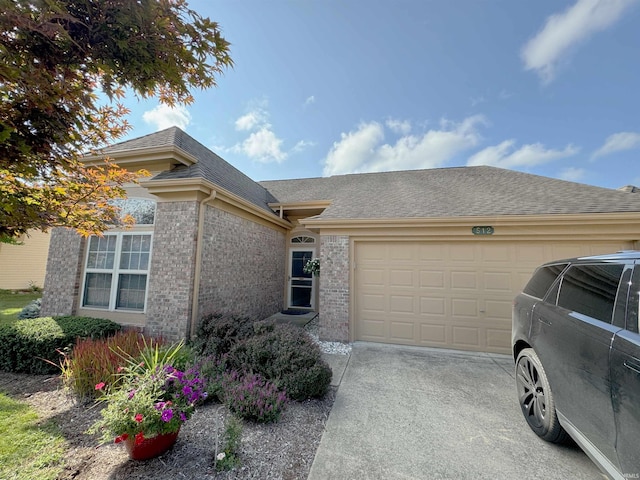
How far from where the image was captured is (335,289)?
6355mm

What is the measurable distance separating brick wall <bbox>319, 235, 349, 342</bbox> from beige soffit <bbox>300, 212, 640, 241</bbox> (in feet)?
1.71

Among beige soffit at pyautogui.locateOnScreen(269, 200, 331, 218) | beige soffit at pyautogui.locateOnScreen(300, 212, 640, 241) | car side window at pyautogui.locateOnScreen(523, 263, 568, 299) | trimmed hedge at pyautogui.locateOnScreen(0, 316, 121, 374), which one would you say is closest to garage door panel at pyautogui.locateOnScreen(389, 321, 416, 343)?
beige soffit at pyautogui.locateOnScreen(300, 212, 640, 241)

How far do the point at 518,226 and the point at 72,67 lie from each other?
7698 mm

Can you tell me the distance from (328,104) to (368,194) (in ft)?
12.1

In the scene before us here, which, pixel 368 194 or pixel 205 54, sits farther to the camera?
pixel 368 194

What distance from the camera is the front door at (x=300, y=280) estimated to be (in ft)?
32.3

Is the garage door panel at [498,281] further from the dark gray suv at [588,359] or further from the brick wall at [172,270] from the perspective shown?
the brick wall at [172,270]

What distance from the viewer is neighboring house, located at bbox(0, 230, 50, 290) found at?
44.0 feet

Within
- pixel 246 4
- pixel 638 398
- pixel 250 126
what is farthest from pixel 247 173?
pixel 638 398

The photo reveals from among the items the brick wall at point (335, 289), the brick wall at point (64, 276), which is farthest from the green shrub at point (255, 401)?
the brick wall at point (64, 276)

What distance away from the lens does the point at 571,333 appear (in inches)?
90.8

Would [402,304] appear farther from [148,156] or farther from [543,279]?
[148,156]

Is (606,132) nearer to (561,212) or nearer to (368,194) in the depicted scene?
(561,212)

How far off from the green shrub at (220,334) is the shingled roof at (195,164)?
3.18 meters
